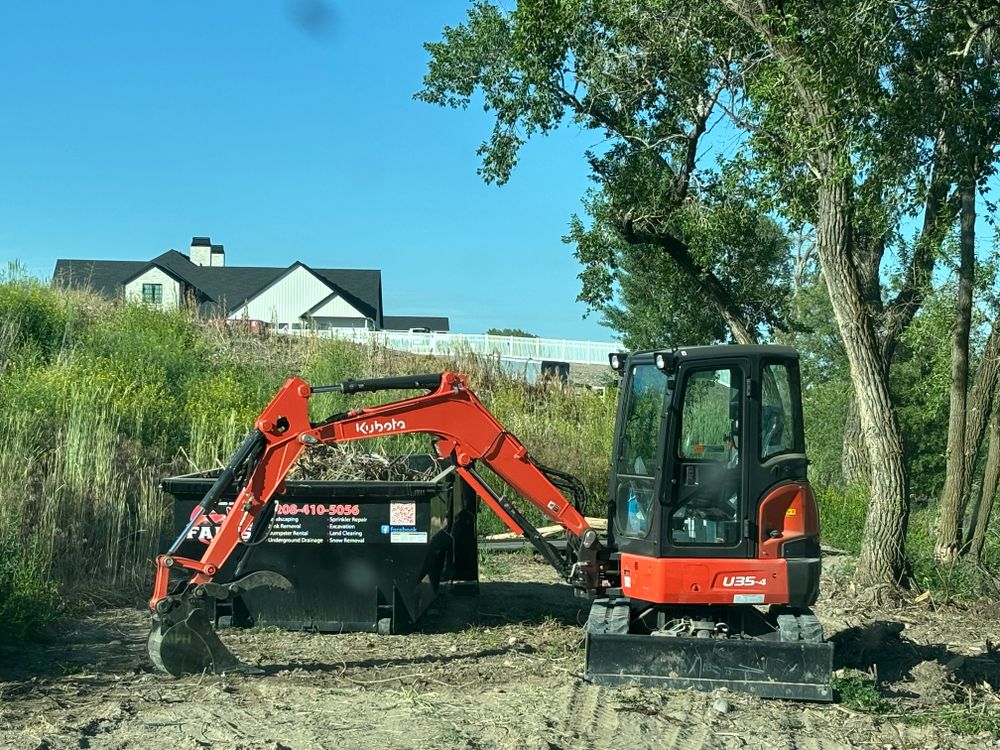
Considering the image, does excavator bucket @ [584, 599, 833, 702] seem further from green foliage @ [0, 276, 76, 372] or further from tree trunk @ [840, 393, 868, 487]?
green foliage @ [0, 276, 76, 372]

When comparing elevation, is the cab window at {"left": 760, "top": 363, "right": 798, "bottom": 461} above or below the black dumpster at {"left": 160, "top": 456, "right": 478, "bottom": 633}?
above

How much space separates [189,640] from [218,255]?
A: 62.1 meters

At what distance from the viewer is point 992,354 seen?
42.7ft

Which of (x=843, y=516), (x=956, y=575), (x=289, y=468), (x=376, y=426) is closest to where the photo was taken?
(x=289, y=468)

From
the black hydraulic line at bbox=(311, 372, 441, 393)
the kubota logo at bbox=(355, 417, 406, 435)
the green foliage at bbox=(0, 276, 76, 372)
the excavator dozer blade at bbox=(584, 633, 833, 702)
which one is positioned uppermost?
the green foliage at bbox=(0, 276, 76, 372)

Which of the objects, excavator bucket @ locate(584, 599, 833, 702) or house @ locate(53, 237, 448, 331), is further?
house @ locate(53, 237, 448, 331)

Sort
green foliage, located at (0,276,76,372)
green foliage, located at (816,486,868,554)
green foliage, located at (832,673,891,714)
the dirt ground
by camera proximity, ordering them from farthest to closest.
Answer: green foliage, located at (0,276,76,372), green foliage, located at (816,486,868,554), green foliage, located at (832,673,891,714), the dirt ground

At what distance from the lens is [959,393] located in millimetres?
13164

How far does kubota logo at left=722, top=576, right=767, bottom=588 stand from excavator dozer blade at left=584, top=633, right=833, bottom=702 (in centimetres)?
39

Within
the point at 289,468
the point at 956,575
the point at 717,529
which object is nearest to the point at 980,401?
the point at 956,575

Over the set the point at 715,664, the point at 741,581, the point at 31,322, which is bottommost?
the point at 715,664

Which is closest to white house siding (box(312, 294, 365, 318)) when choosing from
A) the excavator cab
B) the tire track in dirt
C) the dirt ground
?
the dirt ground

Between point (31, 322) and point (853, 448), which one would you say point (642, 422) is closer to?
point (853, 448)

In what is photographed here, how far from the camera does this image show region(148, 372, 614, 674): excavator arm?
26.0ft
